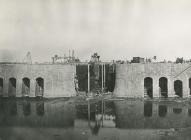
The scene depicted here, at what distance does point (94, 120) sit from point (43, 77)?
567 inches

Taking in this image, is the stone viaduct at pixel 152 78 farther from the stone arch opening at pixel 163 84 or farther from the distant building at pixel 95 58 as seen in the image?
the distant building at pixel 95 58

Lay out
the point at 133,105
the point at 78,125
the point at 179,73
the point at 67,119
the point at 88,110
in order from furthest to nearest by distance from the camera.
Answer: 1. the point at 179,73
2. the point at 133,105
3. the point at 88,110
4. the point at 67,119
5. the point at 78,125

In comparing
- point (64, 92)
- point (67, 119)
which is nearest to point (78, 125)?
point (67, 119)

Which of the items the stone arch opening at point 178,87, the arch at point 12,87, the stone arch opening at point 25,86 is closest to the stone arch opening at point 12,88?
the arch at point 12,87

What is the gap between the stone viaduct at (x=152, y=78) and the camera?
3388cm

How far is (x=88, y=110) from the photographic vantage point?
2656 cm

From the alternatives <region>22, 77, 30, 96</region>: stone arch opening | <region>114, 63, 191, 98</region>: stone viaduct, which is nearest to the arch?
<region>22, 77, 30, 96</region>: stone arch opening

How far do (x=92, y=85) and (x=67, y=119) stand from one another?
15.3 meters

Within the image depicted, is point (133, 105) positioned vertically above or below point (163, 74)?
below

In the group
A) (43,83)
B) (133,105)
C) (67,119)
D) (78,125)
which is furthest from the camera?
(43,83)

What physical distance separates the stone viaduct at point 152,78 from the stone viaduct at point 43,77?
16.8ft

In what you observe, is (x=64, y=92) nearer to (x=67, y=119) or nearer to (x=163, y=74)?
(x=163, y=74)

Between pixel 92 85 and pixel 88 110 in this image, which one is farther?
pixel 92 85

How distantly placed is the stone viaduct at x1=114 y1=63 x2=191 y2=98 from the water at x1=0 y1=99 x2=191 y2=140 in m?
3.16
